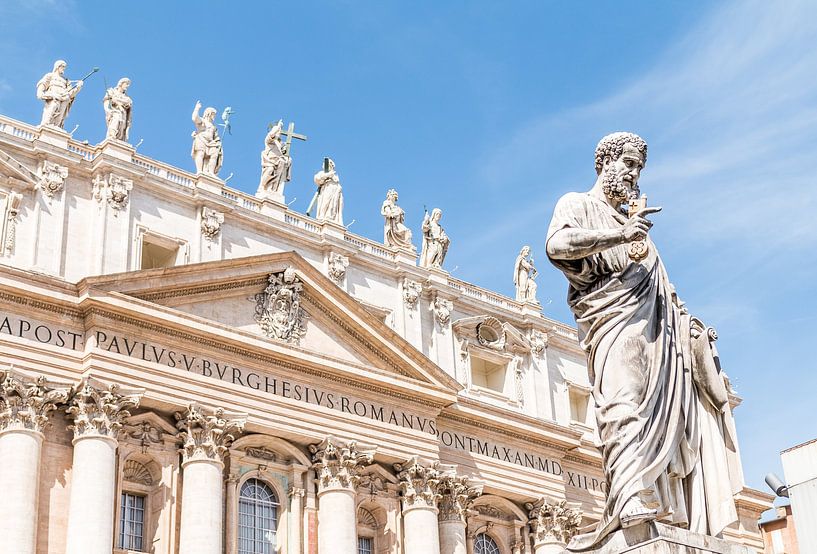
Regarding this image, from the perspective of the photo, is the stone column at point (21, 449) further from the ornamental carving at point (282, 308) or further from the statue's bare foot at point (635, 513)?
the statue's bare foot at point (635, 513)

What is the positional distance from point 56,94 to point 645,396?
24.4m

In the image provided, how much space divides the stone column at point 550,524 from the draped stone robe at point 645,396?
88.3 ft

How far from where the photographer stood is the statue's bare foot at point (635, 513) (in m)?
5.90

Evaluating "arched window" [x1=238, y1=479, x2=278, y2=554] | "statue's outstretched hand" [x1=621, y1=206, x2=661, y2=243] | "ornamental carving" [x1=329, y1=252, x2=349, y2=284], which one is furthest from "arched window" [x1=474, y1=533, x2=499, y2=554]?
"statue's outstretched hand" [x1=621, y1=206, x2=661, y2=243]

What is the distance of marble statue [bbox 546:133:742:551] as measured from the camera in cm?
626

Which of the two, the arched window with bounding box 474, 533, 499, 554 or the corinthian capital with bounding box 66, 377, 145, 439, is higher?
the corinthian capital with bounding box 66, 377, 145, 439

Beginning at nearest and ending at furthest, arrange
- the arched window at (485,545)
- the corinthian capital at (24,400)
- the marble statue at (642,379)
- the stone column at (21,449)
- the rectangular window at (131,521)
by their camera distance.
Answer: the marble statue at (642,379) → the stone column at (21,449) → the corinthian capital at (24,400) → the rectangular window at (131,521) → the arched window at (485,545)

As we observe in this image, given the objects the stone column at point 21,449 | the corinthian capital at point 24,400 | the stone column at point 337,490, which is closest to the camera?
the stone column at point 21,449

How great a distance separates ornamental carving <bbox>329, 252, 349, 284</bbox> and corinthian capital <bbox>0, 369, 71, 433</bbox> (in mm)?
8928

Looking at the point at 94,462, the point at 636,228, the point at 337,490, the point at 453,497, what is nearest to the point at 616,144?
the point at 636,228

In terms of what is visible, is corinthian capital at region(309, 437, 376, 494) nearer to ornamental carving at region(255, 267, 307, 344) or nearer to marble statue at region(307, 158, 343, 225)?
ornamental carving at region(255, 267, 307, 344)

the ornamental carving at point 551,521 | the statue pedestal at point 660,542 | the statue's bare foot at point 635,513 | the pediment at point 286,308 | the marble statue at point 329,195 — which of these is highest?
the marble statue at point 329,195

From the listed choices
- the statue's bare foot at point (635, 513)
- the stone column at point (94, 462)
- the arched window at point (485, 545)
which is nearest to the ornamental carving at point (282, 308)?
the stone column at point (94, 462)

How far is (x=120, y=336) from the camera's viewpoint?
26.1m
